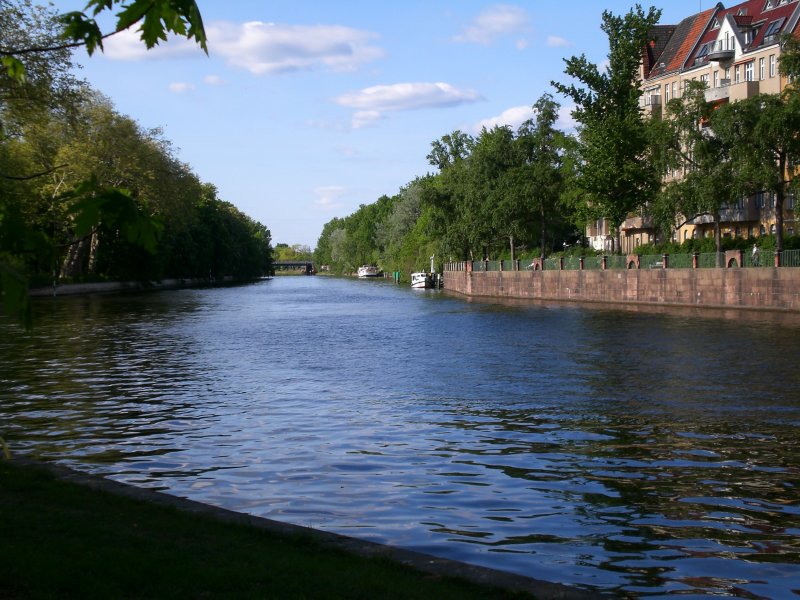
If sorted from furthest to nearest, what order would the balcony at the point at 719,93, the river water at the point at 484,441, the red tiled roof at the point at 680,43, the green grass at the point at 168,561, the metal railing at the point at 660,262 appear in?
1. the red tiled roof at the point at 680,43
2. the balcony at the point at 719,93
3. the metal railing at the point at 660,262
4. the river water at the point at 484,441
5. the green grass at the point at 168,561

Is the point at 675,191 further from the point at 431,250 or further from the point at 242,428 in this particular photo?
the point at 431,250

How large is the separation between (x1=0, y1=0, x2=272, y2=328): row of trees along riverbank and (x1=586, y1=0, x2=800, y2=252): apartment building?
4047 centimetres

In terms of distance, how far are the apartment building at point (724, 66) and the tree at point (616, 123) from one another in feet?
6.45

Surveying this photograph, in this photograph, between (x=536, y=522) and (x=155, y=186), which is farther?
(x=155, y=186)

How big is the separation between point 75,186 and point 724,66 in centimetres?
8812

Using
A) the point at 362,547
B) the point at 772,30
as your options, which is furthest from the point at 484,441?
the point at 772,30

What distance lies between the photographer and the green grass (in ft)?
22.9

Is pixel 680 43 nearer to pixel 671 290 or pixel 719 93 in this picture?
pixel 719 93

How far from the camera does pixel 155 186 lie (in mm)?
92438

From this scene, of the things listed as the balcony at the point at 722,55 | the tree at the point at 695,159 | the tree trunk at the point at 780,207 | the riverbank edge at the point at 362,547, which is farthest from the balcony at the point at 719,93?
the riverbank edge at the point at 362,547

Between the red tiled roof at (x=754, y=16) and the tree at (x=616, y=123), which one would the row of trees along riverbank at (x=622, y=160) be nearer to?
the tree at (x=616, y=123)

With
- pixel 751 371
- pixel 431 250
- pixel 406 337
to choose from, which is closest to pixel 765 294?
pixel 406 337

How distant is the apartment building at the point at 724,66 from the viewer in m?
76.1

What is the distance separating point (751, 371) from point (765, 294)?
93.7ft
